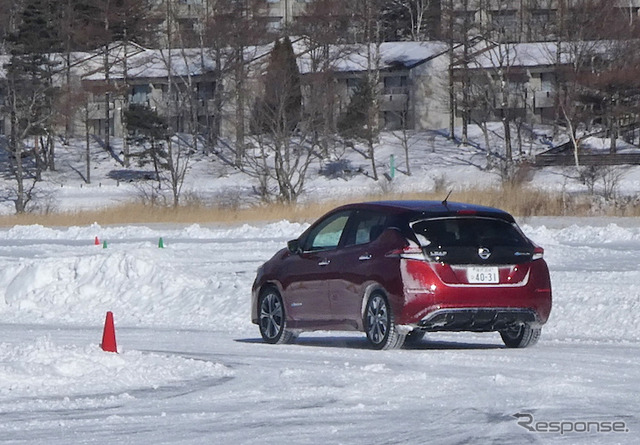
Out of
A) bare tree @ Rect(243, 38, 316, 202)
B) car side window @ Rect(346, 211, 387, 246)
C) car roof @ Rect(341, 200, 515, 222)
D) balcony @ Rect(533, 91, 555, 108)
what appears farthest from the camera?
balcony @ Rect(533, 91, 555, 108)

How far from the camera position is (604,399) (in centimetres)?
962

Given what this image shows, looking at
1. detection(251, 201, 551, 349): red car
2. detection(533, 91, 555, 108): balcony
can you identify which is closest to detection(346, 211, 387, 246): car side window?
detection(251, 201, 551, 349): red car

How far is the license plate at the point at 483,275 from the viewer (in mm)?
13125

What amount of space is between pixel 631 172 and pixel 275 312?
180 ft

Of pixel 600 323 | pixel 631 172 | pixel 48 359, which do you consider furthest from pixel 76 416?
pixel 631 172

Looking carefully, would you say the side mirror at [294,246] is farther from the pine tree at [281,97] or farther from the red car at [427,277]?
the pine tree at [281,97]

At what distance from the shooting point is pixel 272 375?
37.6 feet

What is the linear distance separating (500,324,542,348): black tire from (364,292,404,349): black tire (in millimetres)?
1437

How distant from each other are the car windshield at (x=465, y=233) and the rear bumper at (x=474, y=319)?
68cm

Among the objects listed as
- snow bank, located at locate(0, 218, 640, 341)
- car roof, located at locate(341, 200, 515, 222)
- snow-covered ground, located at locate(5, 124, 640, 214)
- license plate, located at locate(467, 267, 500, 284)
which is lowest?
snow-covered ground, located at locate(5, 124, 640, 214)

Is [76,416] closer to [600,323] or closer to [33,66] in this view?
[600,323]

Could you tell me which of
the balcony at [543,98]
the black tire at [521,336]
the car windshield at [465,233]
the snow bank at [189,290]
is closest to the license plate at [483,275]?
the car windshield at [465,233]

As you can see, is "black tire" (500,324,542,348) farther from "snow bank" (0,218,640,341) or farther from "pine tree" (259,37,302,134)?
"pine tree" (259,37,302,134)

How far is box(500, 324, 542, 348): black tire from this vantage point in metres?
13.7
